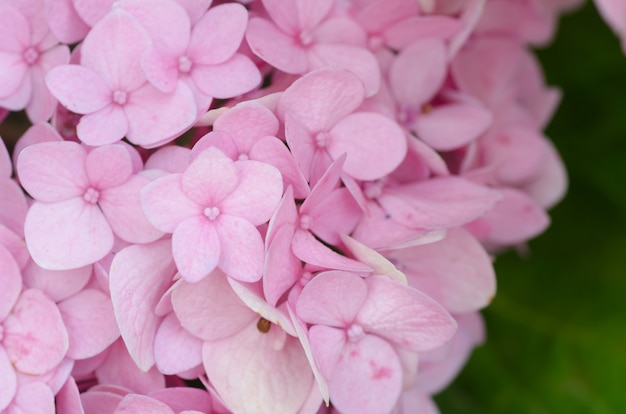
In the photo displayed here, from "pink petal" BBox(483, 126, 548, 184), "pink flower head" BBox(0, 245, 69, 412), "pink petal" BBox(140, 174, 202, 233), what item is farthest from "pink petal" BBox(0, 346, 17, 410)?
"pink petal" BBox(483, 126, 548, 184)

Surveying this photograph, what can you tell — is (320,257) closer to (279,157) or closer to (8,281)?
(279,157)

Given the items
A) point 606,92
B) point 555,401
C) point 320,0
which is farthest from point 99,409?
point 606,92

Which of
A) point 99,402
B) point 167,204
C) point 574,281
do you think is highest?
point 167,204

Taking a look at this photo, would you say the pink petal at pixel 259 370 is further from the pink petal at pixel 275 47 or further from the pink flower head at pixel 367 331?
the pink petal at pixel 275 47

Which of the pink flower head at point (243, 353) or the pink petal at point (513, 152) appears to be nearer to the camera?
the pink flower head at point (243, 353)

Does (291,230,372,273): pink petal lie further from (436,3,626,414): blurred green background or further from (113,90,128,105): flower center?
(436,3,626,414): blurred green background

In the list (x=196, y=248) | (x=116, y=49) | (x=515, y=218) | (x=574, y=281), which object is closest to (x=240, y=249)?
(x=196, y=248)

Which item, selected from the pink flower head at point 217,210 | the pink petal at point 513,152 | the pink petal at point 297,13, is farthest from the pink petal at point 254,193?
the pink petal at point 513,152
